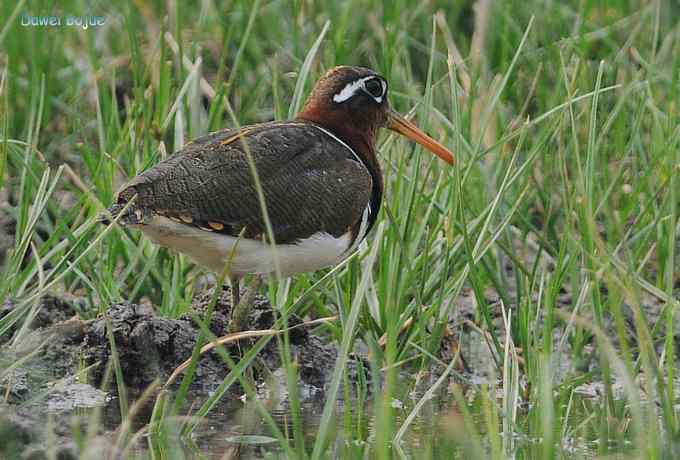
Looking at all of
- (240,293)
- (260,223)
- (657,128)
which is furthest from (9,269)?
(657,128)

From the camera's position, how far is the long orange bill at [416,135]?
509 cm

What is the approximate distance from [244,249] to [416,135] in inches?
39.3

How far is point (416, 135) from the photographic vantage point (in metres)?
5.17

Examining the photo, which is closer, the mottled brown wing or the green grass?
the green grass

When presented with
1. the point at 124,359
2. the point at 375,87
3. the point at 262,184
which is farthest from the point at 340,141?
the point at 124,359

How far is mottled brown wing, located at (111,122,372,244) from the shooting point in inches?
173

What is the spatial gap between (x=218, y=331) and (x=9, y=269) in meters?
0.89

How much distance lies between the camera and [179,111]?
5.39m

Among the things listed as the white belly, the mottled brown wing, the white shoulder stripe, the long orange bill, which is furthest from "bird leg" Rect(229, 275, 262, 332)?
the long orange bill

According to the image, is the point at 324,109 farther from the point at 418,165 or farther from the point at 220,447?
the point at 220,447

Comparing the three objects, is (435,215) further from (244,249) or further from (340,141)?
(244,249)

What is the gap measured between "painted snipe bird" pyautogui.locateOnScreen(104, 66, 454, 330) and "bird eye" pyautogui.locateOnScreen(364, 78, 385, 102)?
24 cm

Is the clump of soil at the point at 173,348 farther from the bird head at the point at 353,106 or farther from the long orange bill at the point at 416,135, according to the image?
the long orange bill at the point at 416,135

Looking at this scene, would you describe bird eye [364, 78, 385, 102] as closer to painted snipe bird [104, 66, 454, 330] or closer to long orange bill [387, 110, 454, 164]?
long orange bill [387, 110, 454, 164]
